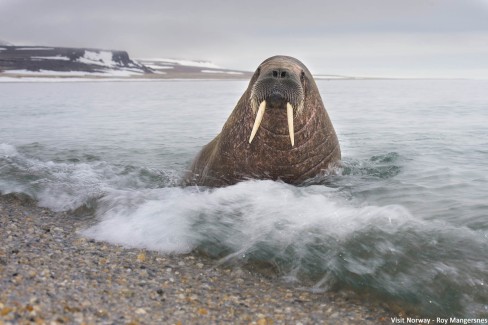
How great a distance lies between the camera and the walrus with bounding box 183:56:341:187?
6516 millimetres

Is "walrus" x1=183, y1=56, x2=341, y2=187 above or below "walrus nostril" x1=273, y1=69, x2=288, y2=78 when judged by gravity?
below

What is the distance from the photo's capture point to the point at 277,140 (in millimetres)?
6613

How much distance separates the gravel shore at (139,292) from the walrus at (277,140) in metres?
2.22

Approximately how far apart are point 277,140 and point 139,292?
10.7 ft

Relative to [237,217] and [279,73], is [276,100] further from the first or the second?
[237,217]

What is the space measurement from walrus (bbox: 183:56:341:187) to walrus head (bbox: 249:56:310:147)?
0.01 m

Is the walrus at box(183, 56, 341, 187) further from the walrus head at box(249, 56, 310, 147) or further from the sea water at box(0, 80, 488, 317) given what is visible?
the sea water at box(0, 80, 488, 317)

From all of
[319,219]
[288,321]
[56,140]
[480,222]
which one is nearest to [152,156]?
[56,140]

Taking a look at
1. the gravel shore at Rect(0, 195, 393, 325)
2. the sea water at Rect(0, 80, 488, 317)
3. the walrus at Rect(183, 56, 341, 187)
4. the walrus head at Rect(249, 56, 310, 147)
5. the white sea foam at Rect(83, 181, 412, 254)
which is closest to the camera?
the gravel shore at Rect(0, 195, 393, 325)

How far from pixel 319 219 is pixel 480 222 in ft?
5.99

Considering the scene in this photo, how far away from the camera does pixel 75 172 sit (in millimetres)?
8914

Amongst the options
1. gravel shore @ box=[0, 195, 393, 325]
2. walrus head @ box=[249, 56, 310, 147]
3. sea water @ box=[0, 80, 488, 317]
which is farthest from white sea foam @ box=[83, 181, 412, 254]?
walrus head @ box=[249, 56, 310, 147]

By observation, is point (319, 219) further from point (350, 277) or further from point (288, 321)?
point (288, 321)

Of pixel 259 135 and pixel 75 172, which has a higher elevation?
pixel 259 135
